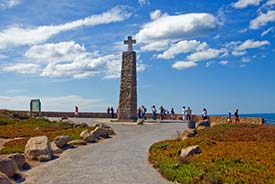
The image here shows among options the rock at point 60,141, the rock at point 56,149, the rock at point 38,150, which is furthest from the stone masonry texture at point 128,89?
the rock at point 38,150

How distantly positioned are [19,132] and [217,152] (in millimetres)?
15751

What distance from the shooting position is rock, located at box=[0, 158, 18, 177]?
1234 centimetres

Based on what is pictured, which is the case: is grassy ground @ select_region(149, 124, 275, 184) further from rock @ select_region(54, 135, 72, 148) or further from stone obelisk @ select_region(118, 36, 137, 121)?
stone obelisk @ select_region(118, 36, 137, 121)

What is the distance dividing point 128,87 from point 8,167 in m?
28.1

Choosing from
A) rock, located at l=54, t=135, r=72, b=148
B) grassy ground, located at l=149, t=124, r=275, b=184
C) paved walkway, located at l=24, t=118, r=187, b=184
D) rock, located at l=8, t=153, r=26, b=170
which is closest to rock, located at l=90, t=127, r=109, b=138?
rock, located at l=54, t=135, r=72, b=148

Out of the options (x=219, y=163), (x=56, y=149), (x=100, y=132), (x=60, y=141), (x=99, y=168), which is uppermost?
(x=100, y=132)

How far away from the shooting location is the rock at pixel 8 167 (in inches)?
486

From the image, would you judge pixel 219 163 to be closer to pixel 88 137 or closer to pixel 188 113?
pixel 88 137

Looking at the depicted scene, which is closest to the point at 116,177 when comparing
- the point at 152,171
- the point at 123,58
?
the point at 152,171

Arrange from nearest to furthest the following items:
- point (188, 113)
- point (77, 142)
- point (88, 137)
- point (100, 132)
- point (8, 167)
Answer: point (8, 167) → point (77, 142) → point (88, 137) → point (100, 132) → point (188, 113)

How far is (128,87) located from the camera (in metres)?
40.3

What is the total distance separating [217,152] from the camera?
598 inches

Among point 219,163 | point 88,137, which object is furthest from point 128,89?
point 219,163

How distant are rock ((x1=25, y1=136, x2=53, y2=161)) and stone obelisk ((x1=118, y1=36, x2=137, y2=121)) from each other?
23.7 metres
